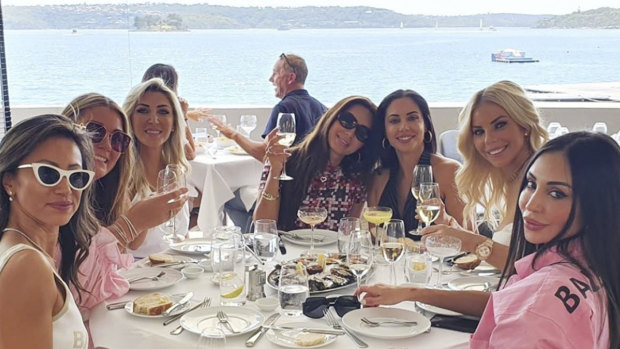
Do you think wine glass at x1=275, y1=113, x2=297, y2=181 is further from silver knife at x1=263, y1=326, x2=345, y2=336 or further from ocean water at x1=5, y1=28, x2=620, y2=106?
ocean water at x1=5, y1=28, x2=620, y2=106

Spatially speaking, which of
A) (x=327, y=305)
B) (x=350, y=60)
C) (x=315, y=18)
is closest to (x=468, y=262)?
(x=327, y=305)

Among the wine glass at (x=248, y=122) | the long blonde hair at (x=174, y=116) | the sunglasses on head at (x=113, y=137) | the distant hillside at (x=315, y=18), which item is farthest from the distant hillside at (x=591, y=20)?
the sunglasses on head at (x=113, y=137)

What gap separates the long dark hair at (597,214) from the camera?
1.52 m

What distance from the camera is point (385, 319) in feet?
6.15

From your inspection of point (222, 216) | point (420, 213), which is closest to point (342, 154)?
point (420, 213)

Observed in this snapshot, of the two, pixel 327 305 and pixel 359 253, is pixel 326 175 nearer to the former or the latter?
pixel 359 253

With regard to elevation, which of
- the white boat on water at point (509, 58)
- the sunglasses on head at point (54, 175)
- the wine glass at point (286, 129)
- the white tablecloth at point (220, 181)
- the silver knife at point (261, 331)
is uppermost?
the white boat on water at point (509, 58)

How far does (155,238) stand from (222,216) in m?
2.32

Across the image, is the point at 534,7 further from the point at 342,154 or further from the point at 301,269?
the point at 301,269

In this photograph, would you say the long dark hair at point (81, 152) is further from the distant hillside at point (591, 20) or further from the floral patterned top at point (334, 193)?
the distant hillside at point (591, 20)

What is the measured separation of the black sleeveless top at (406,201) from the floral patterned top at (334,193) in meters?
0.15

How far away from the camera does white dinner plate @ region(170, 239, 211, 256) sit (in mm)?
2586

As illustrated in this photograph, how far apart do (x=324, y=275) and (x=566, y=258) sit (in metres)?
0.88

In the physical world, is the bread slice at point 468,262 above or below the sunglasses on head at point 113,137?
below
